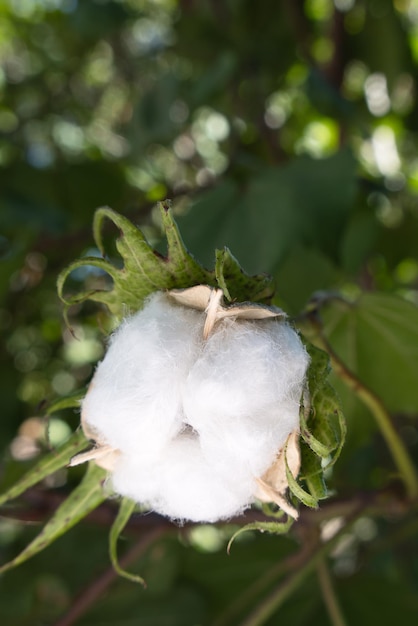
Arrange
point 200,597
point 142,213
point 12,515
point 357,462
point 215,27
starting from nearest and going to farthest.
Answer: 1. point 12,515
2. point 200,597
3. point 142,213
4. point 357,462
5. point 215,27

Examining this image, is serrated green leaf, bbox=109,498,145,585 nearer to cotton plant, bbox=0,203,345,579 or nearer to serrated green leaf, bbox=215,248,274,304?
cotton plant, bbox=0,203,345,579

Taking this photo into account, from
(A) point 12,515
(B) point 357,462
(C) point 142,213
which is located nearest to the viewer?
(A) point 12,515

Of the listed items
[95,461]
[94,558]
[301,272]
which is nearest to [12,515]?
[95,461]

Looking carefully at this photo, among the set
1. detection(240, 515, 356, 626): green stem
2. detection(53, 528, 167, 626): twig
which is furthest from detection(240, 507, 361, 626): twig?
detection(53, 528, 167, 626): twig

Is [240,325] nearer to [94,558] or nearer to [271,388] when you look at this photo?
[271,388]

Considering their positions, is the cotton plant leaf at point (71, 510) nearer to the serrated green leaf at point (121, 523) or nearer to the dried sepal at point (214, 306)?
the serrated green leaf at point (121, 523)

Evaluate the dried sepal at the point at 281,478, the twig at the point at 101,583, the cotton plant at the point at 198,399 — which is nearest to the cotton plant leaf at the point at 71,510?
the cotton plant at the point at 198,399
